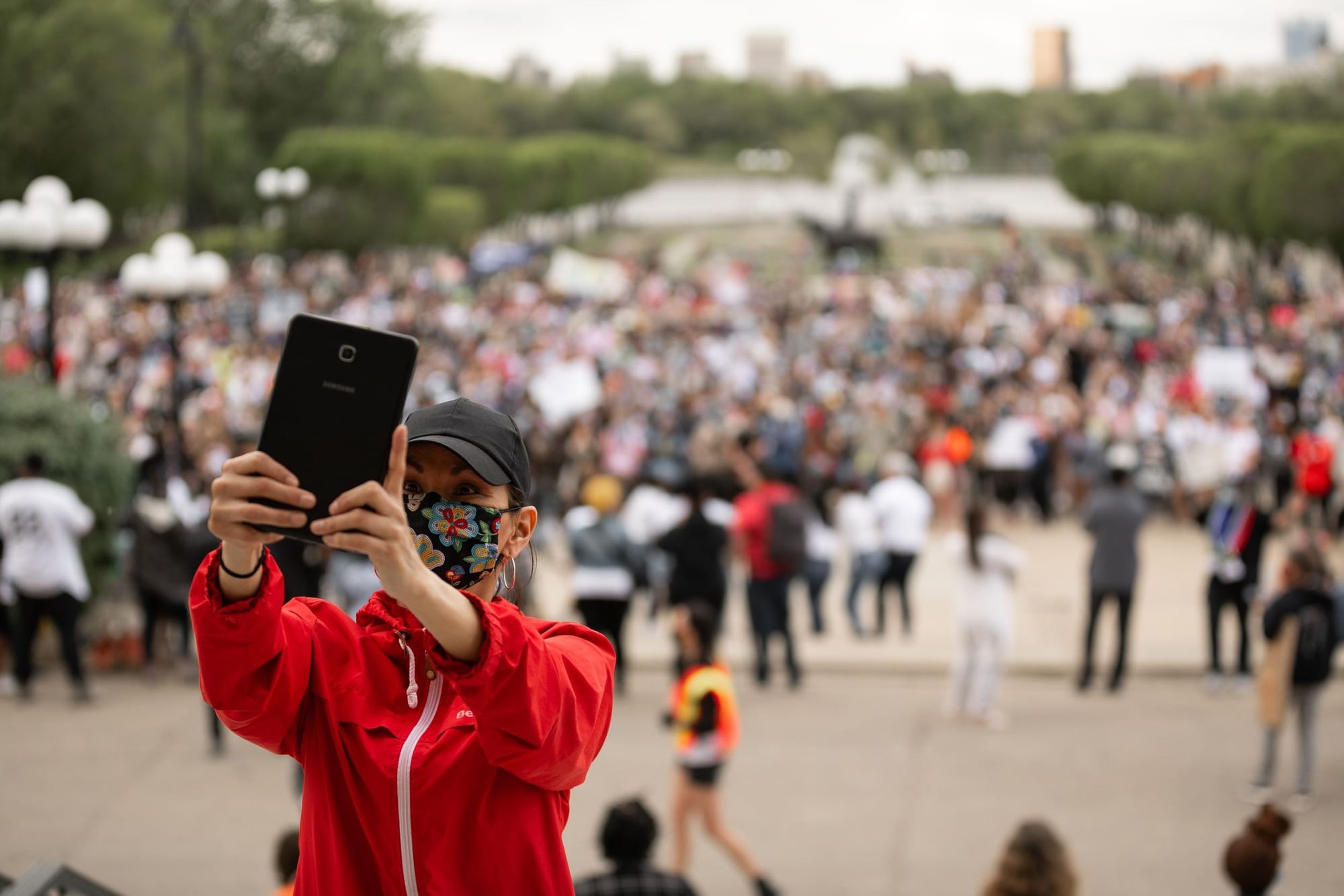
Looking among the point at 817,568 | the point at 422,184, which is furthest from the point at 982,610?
the point at 422,184

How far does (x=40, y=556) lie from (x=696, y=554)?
437 cm

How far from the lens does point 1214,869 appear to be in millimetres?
7180

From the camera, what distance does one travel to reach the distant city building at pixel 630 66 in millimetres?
139375

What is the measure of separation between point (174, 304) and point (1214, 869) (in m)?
10.4

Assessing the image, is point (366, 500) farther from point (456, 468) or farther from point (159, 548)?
point (159, 548)

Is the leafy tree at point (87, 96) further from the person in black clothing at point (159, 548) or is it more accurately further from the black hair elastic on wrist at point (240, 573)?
the black hair elastic on wrist at point (240, 573)

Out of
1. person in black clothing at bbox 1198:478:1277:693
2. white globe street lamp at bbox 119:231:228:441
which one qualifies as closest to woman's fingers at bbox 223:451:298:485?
person in black clothing at bbox 1198:478:1277:693

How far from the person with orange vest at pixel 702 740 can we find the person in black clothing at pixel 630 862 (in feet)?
4.99

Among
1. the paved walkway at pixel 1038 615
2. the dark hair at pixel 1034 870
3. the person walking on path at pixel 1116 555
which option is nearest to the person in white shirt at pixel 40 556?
the paved walkway at pixel 1038 615

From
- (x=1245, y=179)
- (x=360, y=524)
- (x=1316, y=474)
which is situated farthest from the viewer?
(x=1245, y=179)

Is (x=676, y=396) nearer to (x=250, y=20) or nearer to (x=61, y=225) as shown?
(x=61, y=225)

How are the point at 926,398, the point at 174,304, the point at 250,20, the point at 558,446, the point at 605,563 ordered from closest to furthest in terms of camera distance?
the point at 605,563 → the point at 174,304 → the point at 558,446 → the point at 926,398 → the point at 250,20

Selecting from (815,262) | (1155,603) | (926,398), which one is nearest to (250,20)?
(815,262)

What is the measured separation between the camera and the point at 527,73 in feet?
564
